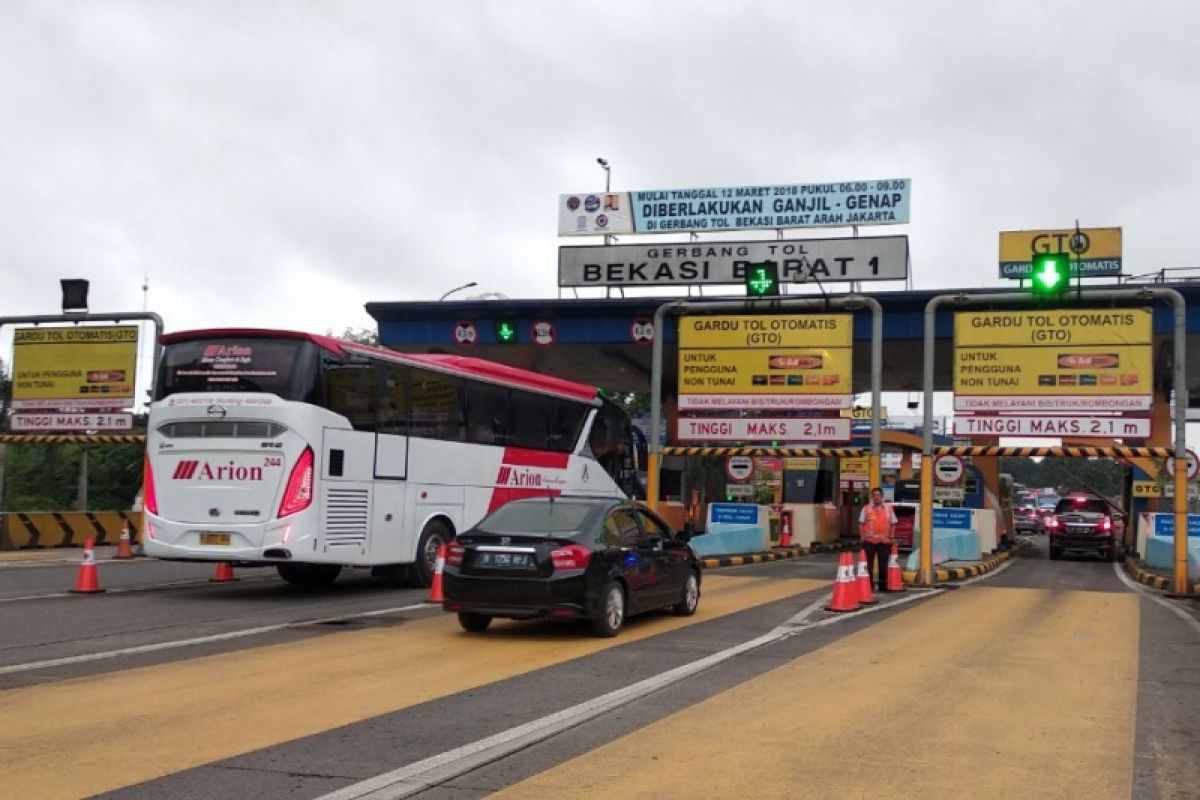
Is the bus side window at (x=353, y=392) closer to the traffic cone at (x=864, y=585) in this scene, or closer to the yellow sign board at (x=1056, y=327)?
the traffic cone at (x=864, y=585)

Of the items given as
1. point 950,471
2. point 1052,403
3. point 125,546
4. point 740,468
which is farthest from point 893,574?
point 125,546

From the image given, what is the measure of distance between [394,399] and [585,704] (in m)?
8.59

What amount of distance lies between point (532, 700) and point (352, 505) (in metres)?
7.46

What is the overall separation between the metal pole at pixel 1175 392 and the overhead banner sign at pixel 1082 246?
2069cm

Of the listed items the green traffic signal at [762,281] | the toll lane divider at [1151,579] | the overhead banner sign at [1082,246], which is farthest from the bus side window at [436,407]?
the overhead banner sign at [1082,246]

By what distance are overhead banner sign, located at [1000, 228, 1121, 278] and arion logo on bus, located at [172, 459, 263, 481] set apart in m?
31.0

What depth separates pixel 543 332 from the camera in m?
31.6

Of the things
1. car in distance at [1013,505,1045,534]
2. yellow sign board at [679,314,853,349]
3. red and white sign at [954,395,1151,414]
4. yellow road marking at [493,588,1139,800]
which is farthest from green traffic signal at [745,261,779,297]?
car in distance at [1013,505,1045,534]

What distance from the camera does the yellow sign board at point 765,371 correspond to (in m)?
20.4

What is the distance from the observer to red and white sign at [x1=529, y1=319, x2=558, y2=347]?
31516 mm

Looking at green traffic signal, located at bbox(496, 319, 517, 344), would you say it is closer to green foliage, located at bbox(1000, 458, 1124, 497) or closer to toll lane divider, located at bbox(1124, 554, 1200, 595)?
toll lane divider, located at bbox(1124, 554, 1200, 595)

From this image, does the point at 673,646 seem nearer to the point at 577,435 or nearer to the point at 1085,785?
the point at 1085,785

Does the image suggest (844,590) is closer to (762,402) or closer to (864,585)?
(864,585)

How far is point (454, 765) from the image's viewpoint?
606 centimetres
